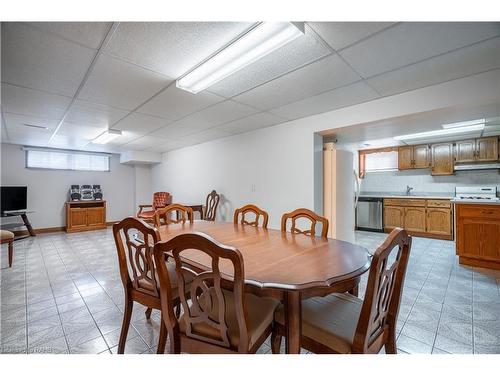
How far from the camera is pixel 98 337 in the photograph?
173cm

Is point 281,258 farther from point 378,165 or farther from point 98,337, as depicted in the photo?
point 378,165

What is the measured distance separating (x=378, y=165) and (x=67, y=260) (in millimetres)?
6646

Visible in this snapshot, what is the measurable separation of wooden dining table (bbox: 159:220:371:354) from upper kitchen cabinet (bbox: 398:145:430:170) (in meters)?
4.65

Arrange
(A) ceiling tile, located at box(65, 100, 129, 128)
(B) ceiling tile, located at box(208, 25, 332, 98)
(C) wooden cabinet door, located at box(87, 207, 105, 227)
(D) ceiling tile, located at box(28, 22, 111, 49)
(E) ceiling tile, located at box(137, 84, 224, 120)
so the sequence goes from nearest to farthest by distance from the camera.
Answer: (D) ceiling tile, located at box(28, 22, 111, 49), (B) ceiling tile, located at box(208, 25, 332, 98), (E) ceiling tile, located at box(137, 84, 224, 120), (A) ceiling tile, located at box(65, 100, 129, 128), (C) wooden cabinet door, located at box(87, 207, 105, 227)

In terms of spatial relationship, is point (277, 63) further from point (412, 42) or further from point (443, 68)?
point (443, 68)

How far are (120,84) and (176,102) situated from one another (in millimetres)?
621

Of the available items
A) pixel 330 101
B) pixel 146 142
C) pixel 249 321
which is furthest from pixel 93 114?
pixel 249 321

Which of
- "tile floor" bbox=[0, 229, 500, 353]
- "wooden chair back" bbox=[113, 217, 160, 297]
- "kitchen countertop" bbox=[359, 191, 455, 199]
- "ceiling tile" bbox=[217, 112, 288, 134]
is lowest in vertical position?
"tile floor" bbox=[0, 229, 500, 353]

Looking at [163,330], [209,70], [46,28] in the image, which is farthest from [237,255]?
[46,28]

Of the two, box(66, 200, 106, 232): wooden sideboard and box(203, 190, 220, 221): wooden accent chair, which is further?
box(66, 200, 106, 232): wooden sideboard

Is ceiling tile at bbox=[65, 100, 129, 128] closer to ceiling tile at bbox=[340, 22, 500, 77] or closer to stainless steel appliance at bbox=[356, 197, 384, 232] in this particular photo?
ceiling tile at bbox=[340, 22, 500, 77]

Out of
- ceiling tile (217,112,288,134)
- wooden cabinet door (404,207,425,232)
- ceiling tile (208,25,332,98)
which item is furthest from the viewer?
wooden cabinet door (404,207,425,232)

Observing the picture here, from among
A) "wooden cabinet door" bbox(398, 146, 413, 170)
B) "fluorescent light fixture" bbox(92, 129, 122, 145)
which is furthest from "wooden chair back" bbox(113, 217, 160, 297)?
"wooden cabinet door" bbox(398, 146, 413, 170)

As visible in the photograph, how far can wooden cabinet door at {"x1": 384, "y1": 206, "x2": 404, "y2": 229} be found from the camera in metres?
5.16
